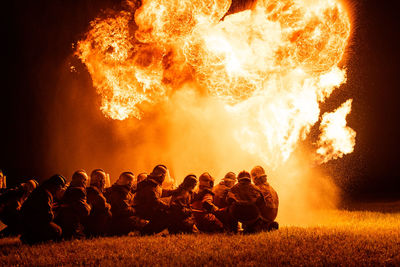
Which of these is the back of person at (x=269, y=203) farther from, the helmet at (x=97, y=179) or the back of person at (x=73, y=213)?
the back of person at (x=73, y=213)

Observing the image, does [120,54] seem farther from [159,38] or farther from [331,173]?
[331,173]

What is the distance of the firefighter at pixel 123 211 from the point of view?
8.91 m

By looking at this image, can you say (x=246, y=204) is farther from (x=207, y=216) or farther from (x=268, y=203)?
(x=207, y=216)

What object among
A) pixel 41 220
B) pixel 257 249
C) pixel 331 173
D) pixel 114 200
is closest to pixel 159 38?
pixel 114 200

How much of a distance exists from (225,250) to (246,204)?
7.83 feet

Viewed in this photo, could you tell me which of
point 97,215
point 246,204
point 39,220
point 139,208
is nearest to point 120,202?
point 139,208

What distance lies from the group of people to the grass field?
22.8 inches

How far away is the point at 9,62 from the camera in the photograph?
2131 centimetres

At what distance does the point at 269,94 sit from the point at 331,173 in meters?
15.2

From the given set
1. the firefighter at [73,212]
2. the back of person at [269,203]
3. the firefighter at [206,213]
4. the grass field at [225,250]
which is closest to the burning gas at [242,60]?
the back of person at [269,203]

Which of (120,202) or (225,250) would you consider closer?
(225,250)

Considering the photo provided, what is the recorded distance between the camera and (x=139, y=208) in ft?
30.6

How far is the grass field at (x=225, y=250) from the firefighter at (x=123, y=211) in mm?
600

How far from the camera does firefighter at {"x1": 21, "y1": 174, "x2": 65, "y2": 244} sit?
762 centimetres
